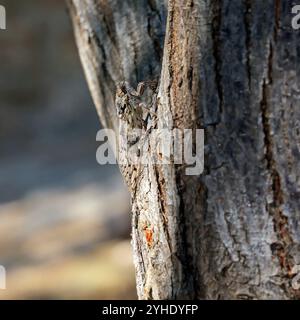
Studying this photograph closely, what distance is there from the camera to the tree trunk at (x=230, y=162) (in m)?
1.13

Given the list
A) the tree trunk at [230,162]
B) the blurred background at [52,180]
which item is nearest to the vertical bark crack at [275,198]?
→ the tree trunk at [230,162]

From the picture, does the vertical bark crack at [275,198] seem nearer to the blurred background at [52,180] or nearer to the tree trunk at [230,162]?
the tree trunk at [230,162]

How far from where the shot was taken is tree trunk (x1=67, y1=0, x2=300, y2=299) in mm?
1130

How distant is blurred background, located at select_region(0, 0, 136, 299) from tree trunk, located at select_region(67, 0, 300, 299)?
5.39ft

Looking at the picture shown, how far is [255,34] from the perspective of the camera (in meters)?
1.13

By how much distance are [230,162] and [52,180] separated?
358 centimetres

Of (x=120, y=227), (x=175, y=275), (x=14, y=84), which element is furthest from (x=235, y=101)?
(x=14, y=84)

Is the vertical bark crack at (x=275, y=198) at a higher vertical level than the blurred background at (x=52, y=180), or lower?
lower

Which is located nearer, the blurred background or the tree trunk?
the tree trunk

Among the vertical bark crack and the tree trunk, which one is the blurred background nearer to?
the tree trunk

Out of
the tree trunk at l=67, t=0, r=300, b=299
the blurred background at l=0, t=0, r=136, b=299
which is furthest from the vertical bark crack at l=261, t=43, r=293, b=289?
the blurred background at l=0, t=0, r=136, b=299

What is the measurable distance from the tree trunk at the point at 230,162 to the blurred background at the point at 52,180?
1.64 metres

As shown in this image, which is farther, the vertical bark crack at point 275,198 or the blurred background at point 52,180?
the blurred background at point 52,180

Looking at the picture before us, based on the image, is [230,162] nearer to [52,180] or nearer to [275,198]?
[275,198]
